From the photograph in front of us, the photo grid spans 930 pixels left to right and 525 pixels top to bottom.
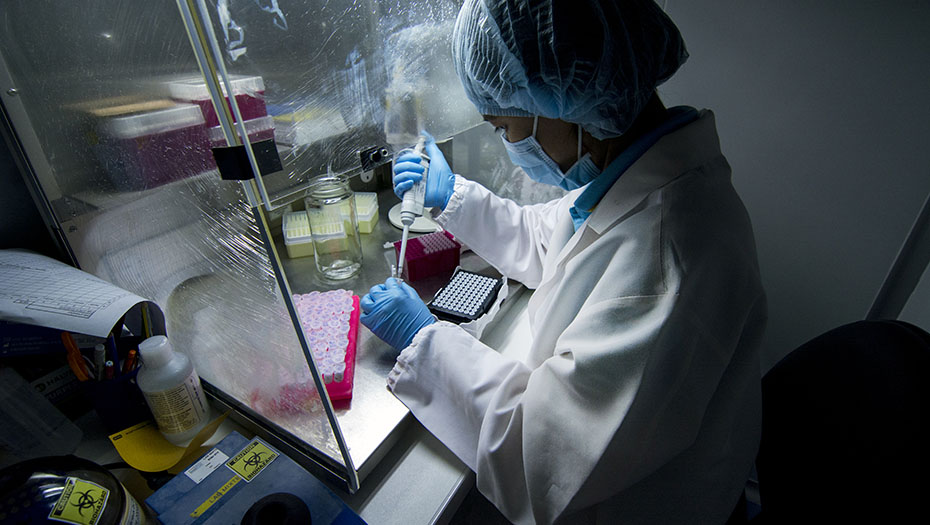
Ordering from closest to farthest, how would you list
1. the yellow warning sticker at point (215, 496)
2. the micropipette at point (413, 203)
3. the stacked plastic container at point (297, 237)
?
the yellow warning sticker at point (215, 496) → the micropipette at point (413, 203) → the stacked plastic container at point (297, 237)

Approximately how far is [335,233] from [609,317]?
75cm

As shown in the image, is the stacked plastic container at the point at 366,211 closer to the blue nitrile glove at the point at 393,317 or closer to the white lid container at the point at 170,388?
the blue nitrile glove at the point at 393,317

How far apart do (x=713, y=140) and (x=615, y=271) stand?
0.34 metres

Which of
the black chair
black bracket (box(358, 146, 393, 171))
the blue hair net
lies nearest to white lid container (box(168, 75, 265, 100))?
black bracket (box(358, 146, 393, 171))

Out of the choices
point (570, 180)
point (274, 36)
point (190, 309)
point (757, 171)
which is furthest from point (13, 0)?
point (757, 171)

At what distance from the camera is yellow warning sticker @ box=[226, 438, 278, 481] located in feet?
1.98

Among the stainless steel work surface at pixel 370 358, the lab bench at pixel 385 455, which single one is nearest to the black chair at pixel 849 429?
the lab bench at pixel 385 455

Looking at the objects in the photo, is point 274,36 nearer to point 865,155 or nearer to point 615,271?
point 615,271

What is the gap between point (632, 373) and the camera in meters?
0.60

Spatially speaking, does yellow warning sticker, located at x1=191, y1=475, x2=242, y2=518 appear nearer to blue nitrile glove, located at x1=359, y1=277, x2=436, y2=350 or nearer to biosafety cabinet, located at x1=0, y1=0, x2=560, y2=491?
biosafety cabinet, located at x1=0, y1=0, x2=560, y2=491

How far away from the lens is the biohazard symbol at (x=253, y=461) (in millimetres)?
613

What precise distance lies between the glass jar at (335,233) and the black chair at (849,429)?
1.00 meters

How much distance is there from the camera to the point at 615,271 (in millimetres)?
670

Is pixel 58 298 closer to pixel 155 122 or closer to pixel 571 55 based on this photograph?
pixel 155 122
